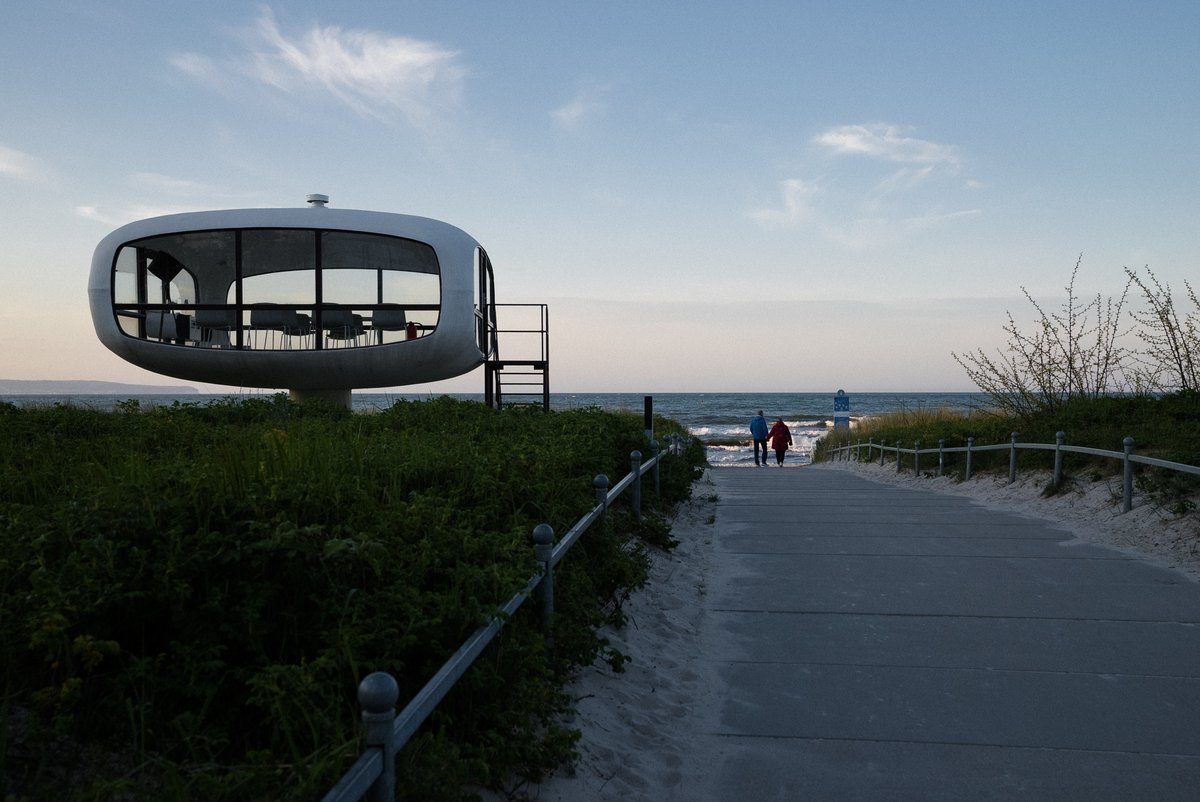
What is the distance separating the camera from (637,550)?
648 centimetres

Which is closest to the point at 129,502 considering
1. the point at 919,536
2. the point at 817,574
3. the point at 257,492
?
the point at 257,492

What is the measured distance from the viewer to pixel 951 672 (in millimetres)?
4566

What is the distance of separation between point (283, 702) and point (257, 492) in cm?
150

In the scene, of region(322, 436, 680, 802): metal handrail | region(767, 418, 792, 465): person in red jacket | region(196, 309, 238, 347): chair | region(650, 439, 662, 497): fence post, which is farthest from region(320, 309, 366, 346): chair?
region(322, 436, 680, 802): metal handrail

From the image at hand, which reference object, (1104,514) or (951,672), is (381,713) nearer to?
(951,672)

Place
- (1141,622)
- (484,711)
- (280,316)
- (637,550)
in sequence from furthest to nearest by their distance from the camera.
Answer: (280,316), (637,550), (1141,622), (484,711)

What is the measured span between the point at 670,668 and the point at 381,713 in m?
2.90

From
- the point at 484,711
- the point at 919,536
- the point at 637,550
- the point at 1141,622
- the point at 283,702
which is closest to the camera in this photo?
the point at 283,702

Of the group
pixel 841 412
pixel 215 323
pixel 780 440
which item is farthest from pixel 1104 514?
pixel 841 412

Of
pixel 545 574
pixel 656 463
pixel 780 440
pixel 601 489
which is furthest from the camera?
pixel 780 440

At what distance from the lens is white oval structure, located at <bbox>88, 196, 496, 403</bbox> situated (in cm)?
1669

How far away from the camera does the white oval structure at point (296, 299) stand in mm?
16688

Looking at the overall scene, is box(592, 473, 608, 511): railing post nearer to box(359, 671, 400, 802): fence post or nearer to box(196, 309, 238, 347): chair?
box(359, 671, 400, 802): fence post

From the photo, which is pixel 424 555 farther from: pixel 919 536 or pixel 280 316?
A: pixel 280 316
